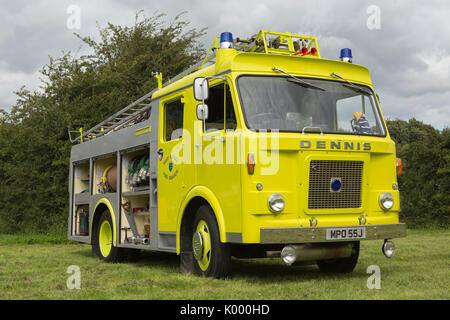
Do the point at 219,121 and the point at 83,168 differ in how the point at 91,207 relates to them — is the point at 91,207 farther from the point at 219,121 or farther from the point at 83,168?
the point at 219,121

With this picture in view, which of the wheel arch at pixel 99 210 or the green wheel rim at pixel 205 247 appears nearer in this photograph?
the green wheel rim at pixel 205 247

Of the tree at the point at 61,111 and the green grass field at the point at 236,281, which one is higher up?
the tree at the point at 61,111

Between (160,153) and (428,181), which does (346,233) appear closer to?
(160,153)

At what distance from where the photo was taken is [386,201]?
7.71 metres

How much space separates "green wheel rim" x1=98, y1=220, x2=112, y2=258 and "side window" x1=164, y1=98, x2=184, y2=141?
9.80 feet

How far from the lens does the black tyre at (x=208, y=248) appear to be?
291 inches

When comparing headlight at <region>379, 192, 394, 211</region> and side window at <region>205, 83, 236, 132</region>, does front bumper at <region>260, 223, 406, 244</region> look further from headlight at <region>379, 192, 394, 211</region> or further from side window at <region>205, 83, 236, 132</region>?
side window at <region>205, 83, 236, 132</region>

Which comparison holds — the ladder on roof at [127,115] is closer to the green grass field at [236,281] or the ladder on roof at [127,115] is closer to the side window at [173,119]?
the side window at [173,119]

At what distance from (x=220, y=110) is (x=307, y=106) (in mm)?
1124

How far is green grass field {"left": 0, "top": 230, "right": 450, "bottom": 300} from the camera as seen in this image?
20.9 feet

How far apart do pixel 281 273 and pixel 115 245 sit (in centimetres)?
336

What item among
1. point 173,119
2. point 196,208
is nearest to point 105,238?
point 173,119

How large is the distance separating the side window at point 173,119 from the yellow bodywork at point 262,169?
0.24 meters

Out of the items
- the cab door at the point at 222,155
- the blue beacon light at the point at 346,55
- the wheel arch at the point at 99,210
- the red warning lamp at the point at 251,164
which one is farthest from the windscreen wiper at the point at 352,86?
the wheel arch at the point at 99,210
